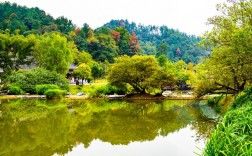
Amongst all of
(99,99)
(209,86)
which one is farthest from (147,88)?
(209,86)

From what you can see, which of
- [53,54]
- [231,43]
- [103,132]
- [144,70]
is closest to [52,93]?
[144,70]

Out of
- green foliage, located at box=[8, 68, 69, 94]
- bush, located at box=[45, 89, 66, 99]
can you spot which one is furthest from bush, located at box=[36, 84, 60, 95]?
bush, located at box=[45, 89, 66, 99]

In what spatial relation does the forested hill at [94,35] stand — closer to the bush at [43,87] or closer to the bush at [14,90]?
the bush at [14,90]

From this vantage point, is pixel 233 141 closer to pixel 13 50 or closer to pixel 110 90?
pixel 110 90

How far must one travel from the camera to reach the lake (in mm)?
9578

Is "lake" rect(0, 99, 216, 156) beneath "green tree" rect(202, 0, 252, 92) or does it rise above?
beneath

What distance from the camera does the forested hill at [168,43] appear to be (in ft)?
292

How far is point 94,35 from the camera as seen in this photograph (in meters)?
65.4

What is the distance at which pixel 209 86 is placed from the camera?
16688 millimetres

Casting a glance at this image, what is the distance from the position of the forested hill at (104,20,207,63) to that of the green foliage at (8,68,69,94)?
44888mm

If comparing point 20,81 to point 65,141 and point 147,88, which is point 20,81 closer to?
point 147,88

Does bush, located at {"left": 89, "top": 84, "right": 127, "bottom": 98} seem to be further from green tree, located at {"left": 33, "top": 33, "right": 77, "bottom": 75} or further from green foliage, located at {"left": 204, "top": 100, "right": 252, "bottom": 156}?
green foliage, located at {"left": 204, "top": 100, "right": 252, "bottom": 156}

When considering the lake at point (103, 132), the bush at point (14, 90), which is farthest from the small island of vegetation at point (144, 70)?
the lake at point (103, 132)

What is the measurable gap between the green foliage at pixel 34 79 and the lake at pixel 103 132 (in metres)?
10.6
